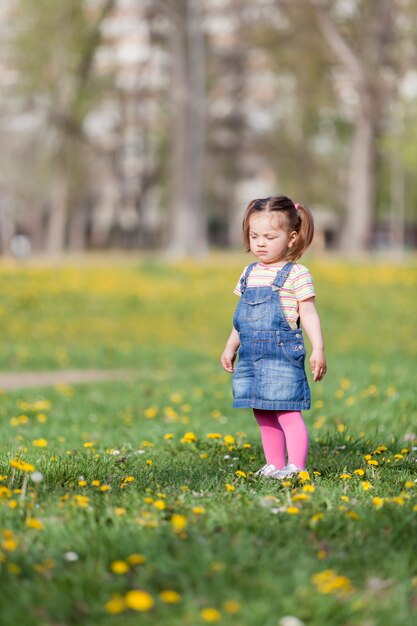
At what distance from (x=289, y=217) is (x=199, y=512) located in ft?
5.63

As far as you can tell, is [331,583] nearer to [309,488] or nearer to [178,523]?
[178,523]

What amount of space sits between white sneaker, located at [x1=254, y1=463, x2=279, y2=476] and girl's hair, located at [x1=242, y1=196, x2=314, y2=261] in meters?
1.04

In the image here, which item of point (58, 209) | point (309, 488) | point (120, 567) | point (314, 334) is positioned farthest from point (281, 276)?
point (58, 209)

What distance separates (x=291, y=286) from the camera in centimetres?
494

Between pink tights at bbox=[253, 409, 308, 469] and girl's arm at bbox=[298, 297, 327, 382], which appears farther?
pink tights at bbox=[253, 409, 308, 469]

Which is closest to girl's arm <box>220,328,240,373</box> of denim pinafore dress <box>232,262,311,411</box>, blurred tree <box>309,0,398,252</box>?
denim pinafore dress <box>232,262,311,411</box>

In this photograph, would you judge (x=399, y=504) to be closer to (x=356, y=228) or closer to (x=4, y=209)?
(x=356, y=228)

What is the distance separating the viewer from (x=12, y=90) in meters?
36.7

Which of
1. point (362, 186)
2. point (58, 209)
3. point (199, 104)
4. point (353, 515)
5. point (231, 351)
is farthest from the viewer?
point (58, 209)

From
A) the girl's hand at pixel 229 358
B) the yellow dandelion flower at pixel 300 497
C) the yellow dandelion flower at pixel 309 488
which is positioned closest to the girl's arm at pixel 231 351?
the girl's hand at pixel 229 358

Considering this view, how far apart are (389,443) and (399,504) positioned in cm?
237

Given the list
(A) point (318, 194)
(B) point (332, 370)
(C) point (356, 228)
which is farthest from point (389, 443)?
(A) point (318, 194)

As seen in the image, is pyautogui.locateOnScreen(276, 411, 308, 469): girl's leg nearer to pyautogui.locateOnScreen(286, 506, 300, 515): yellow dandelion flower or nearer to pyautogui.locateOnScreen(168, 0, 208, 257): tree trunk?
pyautogui.locateOnScreen(286, 506, 300, 515): yellow dandelion flower

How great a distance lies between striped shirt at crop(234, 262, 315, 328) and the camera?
16.1ft
